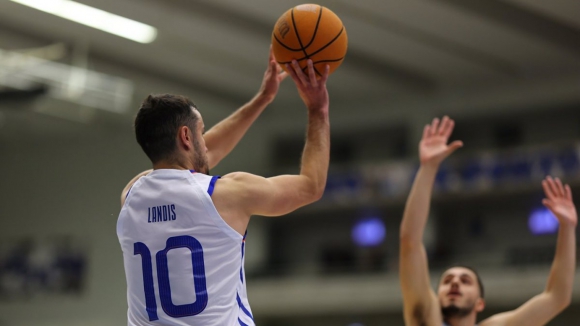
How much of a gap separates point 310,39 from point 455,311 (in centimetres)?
238

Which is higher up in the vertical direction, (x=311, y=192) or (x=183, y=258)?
(x=311, y=192)

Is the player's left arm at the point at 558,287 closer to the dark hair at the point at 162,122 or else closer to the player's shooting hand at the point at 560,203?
the player's shooting hand at the point at 560,203

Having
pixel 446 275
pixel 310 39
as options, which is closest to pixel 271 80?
pixel 310 39

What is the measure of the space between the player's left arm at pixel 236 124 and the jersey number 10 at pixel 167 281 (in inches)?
47.7

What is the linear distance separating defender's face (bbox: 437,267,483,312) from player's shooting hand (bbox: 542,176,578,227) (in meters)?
0.76

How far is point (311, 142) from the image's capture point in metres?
3.54

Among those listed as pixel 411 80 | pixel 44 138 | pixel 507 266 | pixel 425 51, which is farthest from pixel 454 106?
pixel 44 138

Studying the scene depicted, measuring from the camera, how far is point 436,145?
5551 millimetres

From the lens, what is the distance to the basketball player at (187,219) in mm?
3143

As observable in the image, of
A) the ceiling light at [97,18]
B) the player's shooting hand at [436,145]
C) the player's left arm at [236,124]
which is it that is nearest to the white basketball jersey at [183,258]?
the player's left arm at [236,124]

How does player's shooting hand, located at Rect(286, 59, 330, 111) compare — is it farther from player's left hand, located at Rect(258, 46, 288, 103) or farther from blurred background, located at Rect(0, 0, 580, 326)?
blurred background, located at Rect(0, 0, 580, 326)

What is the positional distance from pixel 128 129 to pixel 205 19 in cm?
863

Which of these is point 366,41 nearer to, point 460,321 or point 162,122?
point 460,321

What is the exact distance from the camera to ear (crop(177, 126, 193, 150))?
331 centimetres
